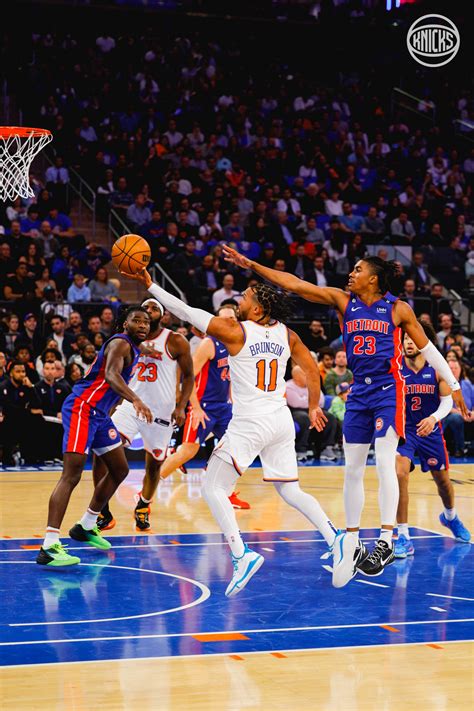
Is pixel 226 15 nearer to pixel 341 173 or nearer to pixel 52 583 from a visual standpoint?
pixel 341 173

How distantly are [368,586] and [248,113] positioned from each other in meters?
15.8

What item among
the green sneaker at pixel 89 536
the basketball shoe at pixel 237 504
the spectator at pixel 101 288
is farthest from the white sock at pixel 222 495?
the spectator at pixel 101 288

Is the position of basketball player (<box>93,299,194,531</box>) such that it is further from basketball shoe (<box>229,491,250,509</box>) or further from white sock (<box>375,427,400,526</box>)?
white sock (<box>375,427,400,526</box>)

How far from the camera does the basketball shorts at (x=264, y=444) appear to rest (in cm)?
672

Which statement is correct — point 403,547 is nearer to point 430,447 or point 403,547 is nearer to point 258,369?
point 430,447

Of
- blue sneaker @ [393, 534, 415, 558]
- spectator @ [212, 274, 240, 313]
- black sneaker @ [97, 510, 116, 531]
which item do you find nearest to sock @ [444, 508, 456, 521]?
blue sneaker @ [393, 534, 415, 558]

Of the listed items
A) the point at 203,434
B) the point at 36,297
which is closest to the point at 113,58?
the point at 36,297

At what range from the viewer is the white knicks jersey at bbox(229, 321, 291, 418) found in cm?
677

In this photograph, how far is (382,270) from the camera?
7156 millimetres

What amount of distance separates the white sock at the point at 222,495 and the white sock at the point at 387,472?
99 cm

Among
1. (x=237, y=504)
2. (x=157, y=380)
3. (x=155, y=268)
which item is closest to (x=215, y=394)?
(x=237, y=504)

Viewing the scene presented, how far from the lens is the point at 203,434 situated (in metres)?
10.4

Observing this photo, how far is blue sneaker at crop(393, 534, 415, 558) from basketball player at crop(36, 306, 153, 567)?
219 centimetres

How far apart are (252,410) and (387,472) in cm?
101
